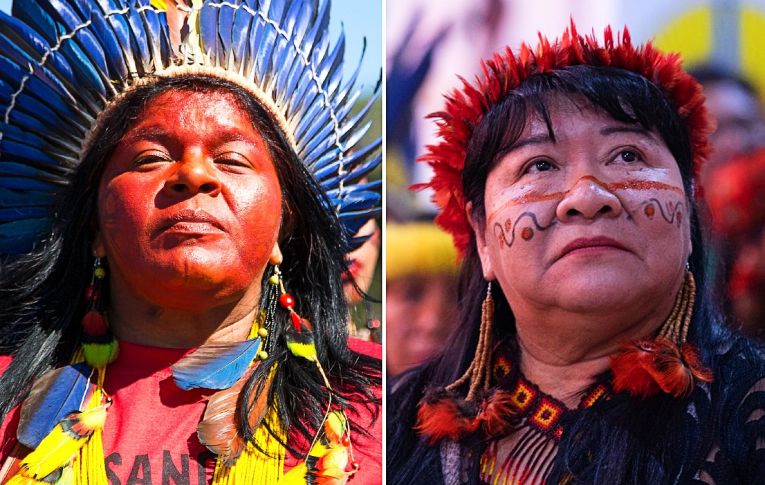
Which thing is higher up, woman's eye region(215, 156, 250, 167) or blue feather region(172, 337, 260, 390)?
woman's eye region(215, 156, 250, 167)

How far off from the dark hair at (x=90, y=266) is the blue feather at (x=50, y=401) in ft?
0.20

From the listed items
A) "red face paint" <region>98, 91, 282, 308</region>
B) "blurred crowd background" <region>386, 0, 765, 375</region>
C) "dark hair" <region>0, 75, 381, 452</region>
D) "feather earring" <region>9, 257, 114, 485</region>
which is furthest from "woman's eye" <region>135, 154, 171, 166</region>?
"blurred crowd background" <region>386, 0, 765, 375</region>

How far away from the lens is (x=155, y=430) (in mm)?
2846

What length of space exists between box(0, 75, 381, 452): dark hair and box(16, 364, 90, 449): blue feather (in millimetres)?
62

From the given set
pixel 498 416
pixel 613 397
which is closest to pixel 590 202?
pixel 613 397

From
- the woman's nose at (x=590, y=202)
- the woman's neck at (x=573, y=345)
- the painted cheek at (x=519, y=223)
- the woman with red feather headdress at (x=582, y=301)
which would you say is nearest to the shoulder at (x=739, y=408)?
the woman with red feather headdress at (x=582, y=301)

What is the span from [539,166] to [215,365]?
42.4 inches

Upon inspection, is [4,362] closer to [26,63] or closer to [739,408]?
[26,63]

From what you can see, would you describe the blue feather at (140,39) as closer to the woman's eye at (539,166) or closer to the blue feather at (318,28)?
the blue feather at (318,28)

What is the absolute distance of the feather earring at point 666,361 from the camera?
2615mm

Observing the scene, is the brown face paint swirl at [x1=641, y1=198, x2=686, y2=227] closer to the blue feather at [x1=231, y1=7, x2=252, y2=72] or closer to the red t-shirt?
the red t-shirt

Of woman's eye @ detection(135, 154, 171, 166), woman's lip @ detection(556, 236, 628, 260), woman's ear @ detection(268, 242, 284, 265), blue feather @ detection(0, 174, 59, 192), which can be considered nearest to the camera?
woman's lip @ detection(556, 236, 628, 260)

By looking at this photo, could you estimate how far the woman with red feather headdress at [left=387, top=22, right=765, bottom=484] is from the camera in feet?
8.63

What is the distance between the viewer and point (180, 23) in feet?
10.2
